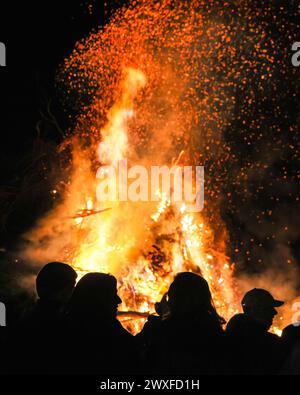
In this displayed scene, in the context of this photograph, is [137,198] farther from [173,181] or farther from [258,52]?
[258,52]

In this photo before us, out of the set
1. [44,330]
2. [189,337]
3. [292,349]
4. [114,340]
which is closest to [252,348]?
[292,349]

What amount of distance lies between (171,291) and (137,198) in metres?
6.90

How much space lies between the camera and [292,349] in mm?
2777

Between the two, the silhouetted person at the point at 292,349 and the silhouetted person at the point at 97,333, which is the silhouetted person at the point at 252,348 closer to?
the silhouetted person at the point at 292,349

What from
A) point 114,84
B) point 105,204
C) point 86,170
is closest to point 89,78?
point 114,84

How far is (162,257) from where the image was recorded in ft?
28.9

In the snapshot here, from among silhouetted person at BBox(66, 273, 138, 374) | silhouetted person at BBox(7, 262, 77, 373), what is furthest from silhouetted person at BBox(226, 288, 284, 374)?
silhouetted person at BBox(7, 262, 77, 373)

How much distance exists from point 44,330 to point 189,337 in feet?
2.98

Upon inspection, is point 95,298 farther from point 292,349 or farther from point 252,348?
point 292,349

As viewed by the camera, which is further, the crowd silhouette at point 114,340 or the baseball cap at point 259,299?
the baseball cap at point 259,299

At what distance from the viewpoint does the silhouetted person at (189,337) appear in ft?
7.95

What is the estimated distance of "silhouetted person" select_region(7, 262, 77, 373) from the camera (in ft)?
7.84

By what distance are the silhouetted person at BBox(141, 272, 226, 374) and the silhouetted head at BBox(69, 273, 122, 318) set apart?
0.37 m

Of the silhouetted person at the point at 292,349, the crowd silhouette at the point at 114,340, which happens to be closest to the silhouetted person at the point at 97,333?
the crowd silhouette at the point at 114,340
